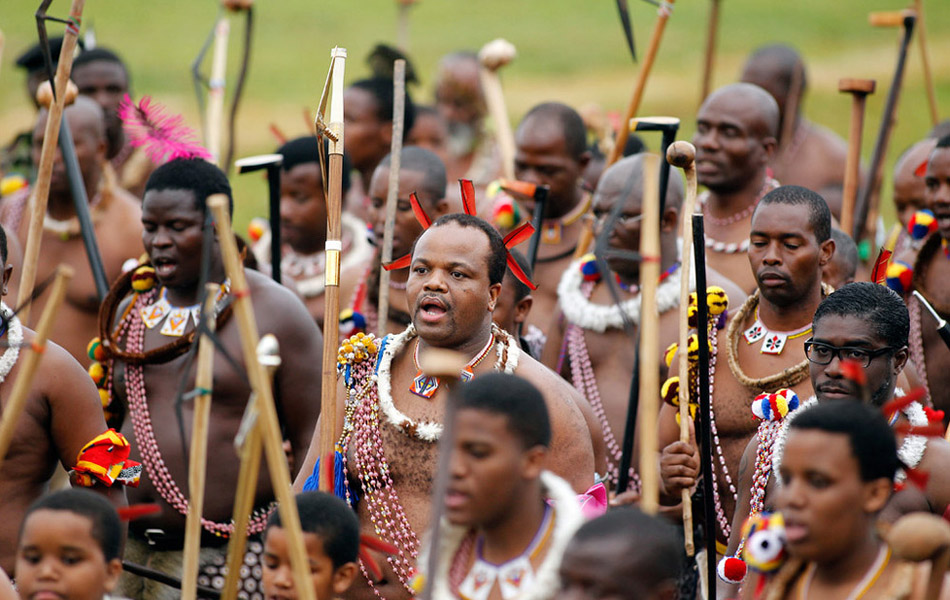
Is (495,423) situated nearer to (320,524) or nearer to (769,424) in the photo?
(320,524)

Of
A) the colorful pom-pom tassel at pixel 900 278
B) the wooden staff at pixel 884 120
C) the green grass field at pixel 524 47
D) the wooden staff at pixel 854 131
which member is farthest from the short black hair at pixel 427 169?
the green grass field at pixel 524 47

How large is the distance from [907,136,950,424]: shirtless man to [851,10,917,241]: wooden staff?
115 centimetres

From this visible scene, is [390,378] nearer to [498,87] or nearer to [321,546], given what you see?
[321,546]

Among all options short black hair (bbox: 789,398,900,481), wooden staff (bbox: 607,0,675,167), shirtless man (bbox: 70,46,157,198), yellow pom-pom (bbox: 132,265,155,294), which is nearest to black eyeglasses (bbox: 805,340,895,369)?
short black hair (bbox: 789,398,900,481)

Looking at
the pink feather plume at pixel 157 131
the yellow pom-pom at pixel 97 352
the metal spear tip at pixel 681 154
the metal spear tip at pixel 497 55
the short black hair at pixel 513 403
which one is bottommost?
the yellow pom-pom at pixel 97 352

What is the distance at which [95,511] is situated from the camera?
4094mm

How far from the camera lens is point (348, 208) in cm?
1011

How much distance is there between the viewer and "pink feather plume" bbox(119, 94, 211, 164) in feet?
20.0

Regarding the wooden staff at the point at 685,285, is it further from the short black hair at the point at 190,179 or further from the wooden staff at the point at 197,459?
the short black hair at the point at 190,179

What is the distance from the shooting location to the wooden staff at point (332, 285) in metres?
5.03

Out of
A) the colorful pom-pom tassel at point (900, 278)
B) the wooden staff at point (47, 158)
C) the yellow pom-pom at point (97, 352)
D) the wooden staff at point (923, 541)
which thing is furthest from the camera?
the colorful pom-pom tassel at point (900, 278)

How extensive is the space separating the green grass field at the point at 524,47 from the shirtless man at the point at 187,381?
12416 mm

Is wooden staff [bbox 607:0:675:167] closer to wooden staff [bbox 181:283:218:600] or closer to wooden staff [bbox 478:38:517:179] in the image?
wooden staff [bbox 478:38:517:179]

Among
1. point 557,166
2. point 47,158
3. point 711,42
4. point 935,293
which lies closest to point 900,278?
point 935,293
